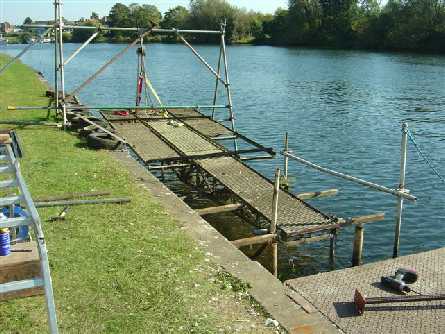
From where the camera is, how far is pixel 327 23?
125 metres

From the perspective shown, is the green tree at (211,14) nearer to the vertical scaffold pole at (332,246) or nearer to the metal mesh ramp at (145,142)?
the metal mesh ramp at (145,142)

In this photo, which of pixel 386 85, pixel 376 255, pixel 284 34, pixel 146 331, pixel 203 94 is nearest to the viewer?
pixel 146 331

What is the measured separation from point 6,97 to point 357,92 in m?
28.7

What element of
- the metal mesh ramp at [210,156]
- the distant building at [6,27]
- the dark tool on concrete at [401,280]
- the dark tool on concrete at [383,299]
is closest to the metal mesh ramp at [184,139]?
the metal mesh ramp at [210,156]

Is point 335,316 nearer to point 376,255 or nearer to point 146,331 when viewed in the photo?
point 146,331

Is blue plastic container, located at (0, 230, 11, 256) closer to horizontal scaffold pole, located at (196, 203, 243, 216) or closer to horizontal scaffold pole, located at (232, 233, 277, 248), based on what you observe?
horizontal scaffold pole, located at (232, 233, 277, 248)

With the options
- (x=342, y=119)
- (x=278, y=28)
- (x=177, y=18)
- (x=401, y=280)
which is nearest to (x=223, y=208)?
(x=401, y=280)

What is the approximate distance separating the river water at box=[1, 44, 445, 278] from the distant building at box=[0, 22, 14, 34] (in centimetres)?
1252

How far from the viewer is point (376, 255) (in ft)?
48.7

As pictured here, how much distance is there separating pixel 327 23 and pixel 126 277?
124m

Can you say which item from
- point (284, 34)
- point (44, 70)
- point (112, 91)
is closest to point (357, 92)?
point (112, 91)

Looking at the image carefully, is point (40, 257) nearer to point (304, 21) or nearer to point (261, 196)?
point (261, 196)

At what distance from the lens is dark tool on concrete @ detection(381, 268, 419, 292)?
10.1 metres

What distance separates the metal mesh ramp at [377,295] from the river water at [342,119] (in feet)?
9.12
